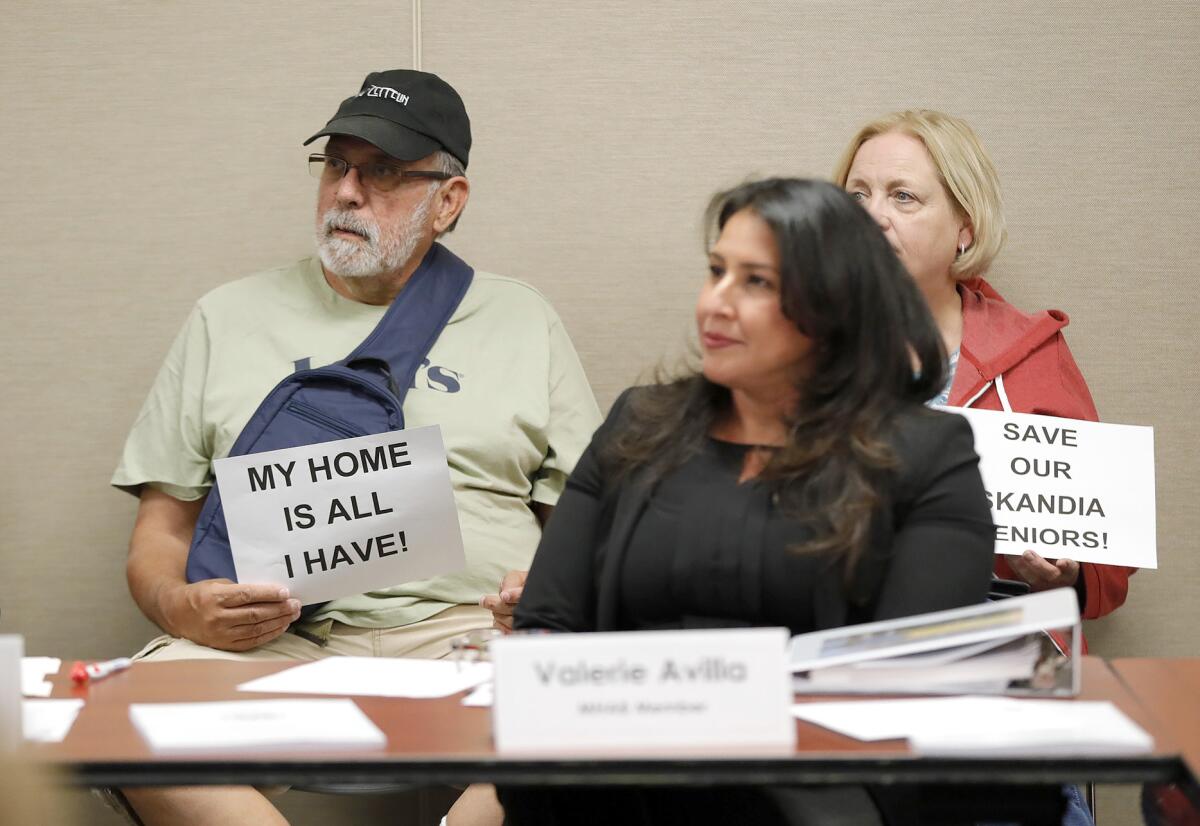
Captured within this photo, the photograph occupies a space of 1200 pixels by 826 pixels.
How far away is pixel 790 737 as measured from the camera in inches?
56.2

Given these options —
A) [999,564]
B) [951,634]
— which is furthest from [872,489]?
[999,564]

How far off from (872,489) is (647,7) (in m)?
1.76

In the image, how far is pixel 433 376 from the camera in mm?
2887

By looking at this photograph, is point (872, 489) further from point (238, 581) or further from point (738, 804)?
point (238, 581)

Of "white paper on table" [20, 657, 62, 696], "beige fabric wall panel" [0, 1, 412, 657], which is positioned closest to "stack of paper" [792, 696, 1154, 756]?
"white paper on table" [20, 657, 62, 696]

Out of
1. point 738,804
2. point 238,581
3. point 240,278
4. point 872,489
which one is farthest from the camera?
point 240,278

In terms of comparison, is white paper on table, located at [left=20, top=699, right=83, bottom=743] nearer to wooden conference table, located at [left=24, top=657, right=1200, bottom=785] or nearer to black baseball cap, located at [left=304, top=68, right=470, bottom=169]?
wooden conference table, located at [left=24, top=657, right=1200, bottom=785]

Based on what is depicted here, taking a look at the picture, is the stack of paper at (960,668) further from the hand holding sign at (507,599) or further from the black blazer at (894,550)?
the hand holding sign at (507,599)

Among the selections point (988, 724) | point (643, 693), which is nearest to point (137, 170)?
point (643, 693)

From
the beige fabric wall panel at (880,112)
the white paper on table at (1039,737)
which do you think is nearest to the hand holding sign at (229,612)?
the beige fabric wall panel at (880,112)

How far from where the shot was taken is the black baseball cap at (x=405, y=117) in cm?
287

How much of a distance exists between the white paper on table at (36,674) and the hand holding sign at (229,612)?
2.07ft

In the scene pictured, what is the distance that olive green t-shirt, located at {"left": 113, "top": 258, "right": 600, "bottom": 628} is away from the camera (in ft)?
9.25

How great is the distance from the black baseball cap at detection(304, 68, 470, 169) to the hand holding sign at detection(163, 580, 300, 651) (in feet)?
3.10
